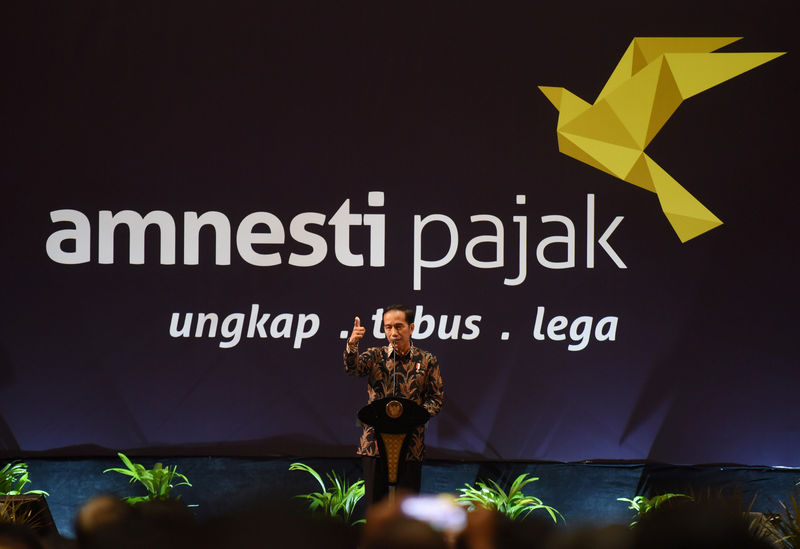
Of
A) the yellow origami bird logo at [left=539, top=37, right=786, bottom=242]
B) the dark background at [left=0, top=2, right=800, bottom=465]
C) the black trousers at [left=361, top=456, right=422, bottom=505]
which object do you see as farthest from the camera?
the yellow origami bird logo at [left=539, top=37, right=786, bottom=242]

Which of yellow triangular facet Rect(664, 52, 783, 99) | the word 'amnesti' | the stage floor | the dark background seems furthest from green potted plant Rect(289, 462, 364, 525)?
yellow triangular facet Rect(664, 52, 783, 99)

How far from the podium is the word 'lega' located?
6.01ft

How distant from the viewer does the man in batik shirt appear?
4.12m

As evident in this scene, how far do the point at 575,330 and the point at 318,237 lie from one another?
1.76m

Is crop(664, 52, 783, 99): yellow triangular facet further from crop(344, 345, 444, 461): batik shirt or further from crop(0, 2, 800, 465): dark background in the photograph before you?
crop(344, 345, 444, 461): batik shirt

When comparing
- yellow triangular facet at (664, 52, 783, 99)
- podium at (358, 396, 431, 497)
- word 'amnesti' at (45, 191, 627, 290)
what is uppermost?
yellow triangular facet at (664, 52, 783, 99)

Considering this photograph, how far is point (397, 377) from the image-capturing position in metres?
4.25

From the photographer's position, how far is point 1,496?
182 inches

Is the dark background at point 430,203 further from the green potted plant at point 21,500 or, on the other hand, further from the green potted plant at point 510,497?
the green potted plant at point 21,500

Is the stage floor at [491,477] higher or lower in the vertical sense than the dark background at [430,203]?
lower

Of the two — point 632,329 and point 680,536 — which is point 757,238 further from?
point 680,536

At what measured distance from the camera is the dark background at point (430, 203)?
532 centimetres

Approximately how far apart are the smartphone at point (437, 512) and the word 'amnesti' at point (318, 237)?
456cm

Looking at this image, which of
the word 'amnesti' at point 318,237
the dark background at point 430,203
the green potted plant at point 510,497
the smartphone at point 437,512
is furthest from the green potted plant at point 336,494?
the smartphone at point 437,512
